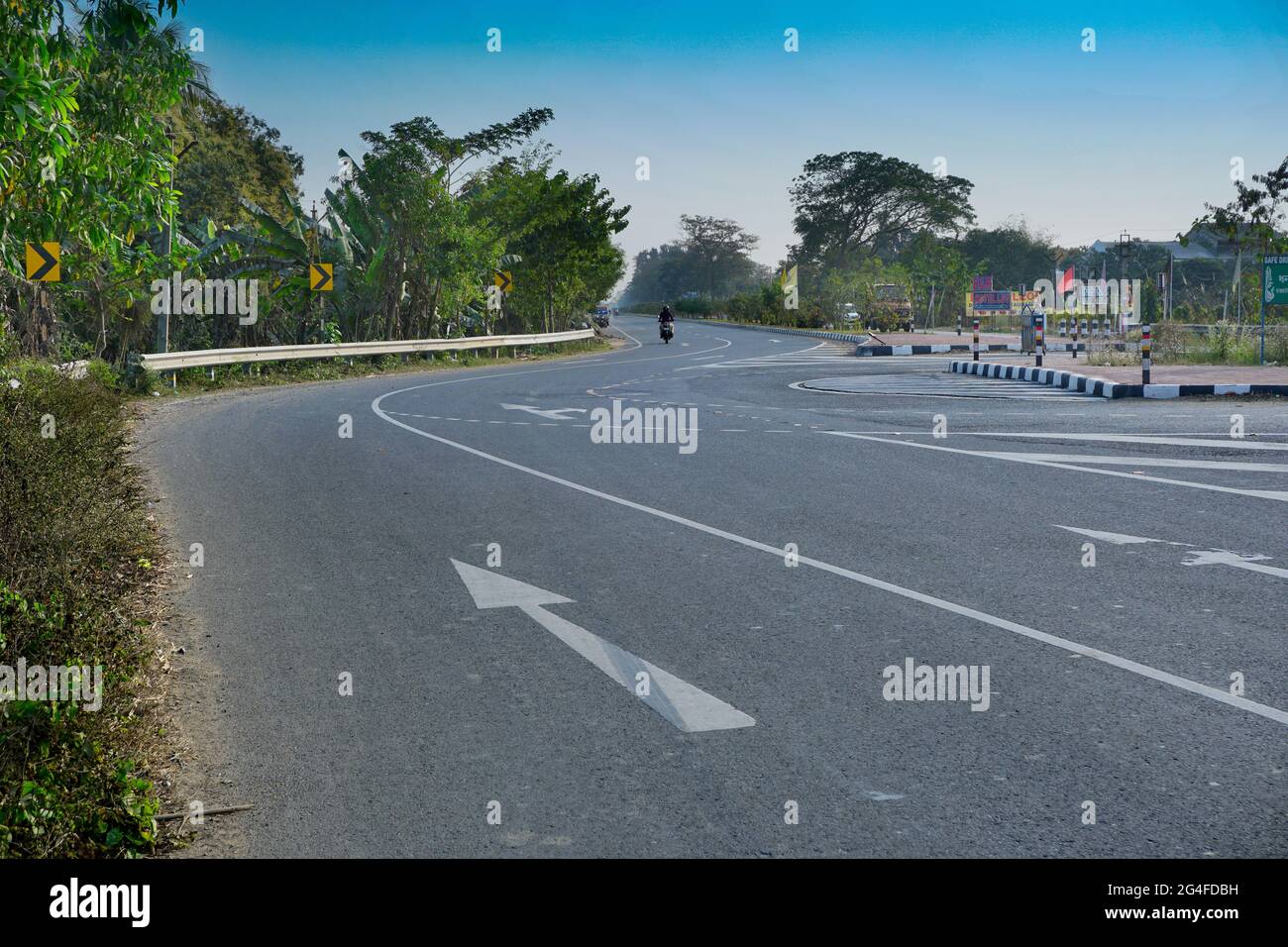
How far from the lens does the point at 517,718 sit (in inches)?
201

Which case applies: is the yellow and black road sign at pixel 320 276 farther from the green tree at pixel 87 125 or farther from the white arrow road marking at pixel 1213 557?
the white arrow road marking at pixel 1213 557

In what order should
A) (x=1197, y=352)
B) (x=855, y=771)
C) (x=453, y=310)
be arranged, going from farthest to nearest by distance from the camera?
(x=453, y=310) → (x=1197, y=352) → (x=855, y=771)

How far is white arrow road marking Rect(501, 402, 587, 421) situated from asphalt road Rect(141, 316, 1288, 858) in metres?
5.13

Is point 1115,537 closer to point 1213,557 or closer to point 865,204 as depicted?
point 1213,557

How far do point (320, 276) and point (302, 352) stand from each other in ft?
6.26

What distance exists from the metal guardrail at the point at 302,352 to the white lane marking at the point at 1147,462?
17178 millimetres

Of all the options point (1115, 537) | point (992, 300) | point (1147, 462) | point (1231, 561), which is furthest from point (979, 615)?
point (992, 300)

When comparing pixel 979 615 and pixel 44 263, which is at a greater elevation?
pixel 44 263

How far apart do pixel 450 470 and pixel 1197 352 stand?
23.1 metres

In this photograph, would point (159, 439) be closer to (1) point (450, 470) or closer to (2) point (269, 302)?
(1) point (450, 470)

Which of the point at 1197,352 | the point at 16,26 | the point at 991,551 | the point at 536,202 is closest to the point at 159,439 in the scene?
the point at 16,26

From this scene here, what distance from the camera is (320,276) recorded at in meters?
29.7

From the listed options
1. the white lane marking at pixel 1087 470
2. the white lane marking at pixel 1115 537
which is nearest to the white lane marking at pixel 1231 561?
the white lane marking at pixel 1115 537

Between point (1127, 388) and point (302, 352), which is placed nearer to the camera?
point (1127, 388)
